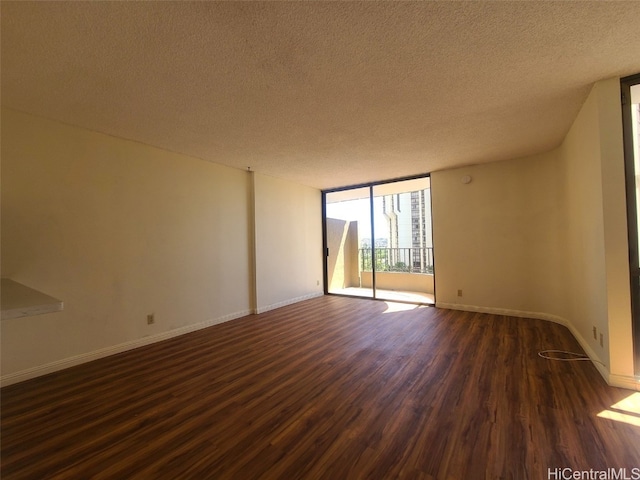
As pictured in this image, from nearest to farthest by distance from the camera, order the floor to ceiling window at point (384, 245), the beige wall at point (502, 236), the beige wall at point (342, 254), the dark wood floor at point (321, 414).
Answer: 1. the dark wood floor at point (321, 414)
2. the beige wall at point (502, 236)
3. the floor to ceiling window at point (384, 245)
4. the beige wall at point (342, 254)

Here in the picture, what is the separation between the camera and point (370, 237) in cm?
550

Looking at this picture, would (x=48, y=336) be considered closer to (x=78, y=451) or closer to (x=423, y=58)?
(x=78, y=451)

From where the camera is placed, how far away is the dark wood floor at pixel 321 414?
4.53 ft

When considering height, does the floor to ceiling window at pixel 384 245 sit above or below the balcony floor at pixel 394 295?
above

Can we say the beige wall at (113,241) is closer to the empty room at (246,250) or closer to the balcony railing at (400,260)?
the empty room at (246,250)

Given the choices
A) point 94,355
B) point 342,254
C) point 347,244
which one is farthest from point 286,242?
point 94,355

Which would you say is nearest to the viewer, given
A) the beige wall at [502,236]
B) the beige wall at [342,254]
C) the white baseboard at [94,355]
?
the white baseboard at [94,355]

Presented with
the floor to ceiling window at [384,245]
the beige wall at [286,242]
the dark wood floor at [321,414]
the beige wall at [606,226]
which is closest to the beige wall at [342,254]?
the floor to ceiling window at [384,245]

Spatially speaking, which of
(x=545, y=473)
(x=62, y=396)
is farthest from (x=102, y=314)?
(x=545, y=473)

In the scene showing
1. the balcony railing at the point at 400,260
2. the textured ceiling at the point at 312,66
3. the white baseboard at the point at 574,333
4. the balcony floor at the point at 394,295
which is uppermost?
the textured ceiling at the point at 312,66

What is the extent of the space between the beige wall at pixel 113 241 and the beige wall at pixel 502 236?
3.29 meters

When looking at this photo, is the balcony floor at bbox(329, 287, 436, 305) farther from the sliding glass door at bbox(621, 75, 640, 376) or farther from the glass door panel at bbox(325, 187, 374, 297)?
the sliding glass door at bbox(621, 75, 640, 376)

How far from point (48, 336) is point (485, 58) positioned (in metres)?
4.37

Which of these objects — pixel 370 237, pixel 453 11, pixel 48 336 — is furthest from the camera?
pixel 370 237
